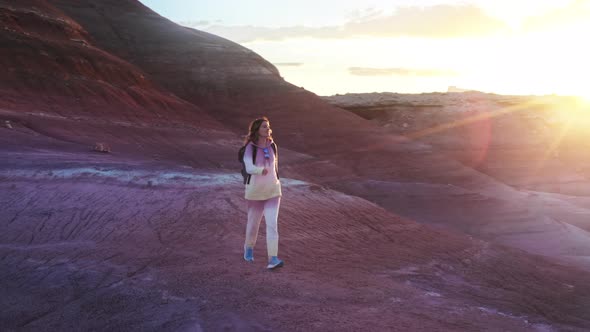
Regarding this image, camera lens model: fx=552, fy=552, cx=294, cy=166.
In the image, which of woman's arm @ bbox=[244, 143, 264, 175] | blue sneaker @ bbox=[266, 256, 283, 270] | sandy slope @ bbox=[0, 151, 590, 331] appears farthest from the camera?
blue sneaker @ bbox=[266, 256, 283, 270]

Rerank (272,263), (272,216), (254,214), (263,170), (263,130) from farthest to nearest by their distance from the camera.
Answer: (272,263) → (254,214) → (272,216) → (263,130) → (263,170)

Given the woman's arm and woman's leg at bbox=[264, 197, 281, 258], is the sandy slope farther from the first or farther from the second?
the woman's arm

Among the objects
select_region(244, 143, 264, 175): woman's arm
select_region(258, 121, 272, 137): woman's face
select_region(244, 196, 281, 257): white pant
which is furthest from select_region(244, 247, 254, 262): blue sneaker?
select_region(258, 121, 272, 137): woman's face

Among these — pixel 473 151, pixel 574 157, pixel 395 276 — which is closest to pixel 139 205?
pixel 395 276

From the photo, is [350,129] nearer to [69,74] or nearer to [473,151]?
[473,151]

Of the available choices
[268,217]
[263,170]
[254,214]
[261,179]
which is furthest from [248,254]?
[263,170]

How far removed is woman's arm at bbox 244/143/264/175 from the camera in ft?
20.9

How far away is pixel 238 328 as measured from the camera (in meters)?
5.23

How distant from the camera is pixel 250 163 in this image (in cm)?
643

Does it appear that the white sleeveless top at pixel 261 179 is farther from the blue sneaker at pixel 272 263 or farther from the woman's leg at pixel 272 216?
the blue sneaker at pixel 272 263

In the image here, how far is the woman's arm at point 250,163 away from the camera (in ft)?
20.9

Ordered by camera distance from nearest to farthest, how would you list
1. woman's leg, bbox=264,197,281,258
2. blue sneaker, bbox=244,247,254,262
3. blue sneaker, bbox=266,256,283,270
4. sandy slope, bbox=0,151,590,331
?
sandy slope, bbox=0,151,590,331 < woman's leg, bbox=264,197,281,258 < blue sneaker, bbox=266,256,283,270 < blue sneaker, bbox=244,247,254,262

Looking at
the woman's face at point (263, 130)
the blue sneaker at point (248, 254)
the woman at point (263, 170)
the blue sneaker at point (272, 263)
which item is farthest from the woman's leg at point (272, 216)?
the woman's face at point (263, 130)

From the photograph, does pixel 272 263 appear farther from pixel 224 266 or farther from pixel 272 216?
pixel 272 216
